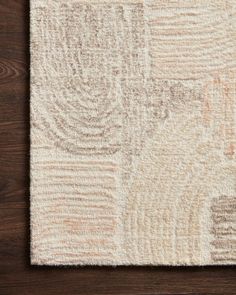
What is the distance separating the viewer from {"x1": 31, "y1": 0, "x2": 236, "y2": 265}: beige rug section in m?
0.74

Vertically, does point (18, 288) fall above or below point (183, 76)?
below

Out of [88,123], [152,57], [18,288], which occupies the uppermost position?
[152,57]

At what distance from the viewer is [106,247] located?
2.43 feet

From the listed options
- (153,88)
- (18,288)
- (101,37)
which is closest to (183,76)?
(153,88)

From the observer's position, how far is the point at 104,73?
0.75m

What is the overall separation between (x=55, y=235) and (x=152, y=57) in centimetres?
36

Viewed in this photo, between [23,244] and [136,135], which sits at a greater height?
[136,135]

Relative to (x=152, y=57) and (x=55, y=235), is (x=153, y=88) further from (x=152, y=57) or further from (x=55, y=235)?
(x=55, y=235)

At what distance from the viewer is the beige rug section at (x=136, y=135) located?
0.74 meters

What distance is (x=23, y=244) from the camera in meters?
0.75

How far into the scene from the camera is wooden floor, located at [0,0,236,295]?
0.74 meters

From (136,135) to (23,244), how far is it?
0.28m

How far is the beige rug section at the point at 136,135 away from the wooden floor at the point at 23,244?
0.07 ft

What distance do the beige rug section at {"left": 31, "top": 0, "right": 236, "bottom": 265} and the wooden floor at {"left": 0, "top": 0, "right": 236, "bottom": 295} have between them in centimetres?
2
